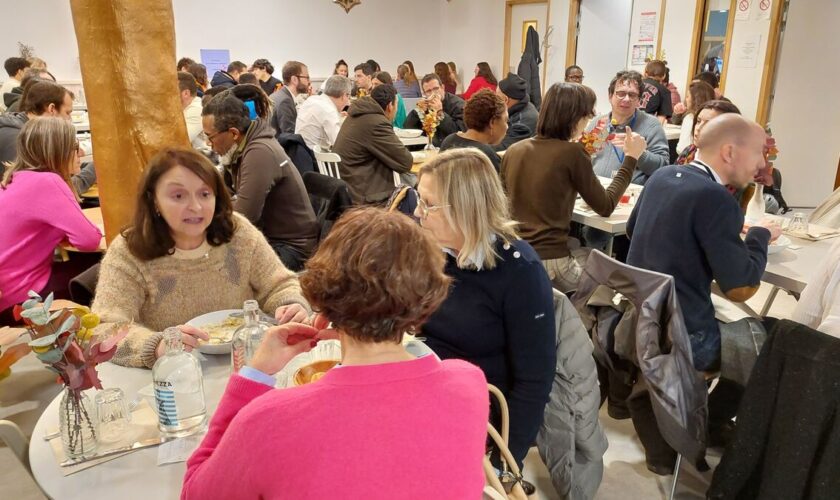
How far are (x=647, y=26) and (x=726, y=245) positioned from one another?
6.33 metres

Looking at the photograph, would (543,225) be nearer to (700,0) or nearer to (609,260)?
(609,260)

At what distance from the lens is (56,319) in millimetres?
1109

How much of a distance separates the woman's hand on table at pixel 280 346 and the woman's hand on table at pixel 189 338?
1.64 ft

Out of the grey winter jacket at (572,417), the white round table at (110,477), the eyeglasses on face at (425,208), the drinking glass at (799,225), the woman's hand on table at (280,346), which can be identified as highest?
the eyeglasses on face at (425,208)

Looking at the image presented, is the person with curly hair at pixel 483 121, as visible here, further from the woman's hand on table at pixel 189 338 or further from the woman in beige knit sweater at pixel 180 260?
the woman's hand on table at pixel 189 338

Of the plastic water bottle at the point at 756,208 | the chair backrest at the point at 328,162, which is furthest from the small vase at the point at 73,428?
the chair backrest at the point at 328,162

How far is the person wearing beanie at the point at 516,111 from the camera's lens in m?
4.43

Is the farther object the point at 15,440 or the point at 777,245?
the point at 777,245

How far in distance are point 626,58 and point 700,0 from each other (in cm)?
126

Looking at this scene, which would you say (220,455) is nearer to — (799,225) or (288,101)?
(799,225)

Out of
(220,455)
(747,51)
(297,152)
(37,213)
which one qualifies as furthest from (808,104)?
(220,455)

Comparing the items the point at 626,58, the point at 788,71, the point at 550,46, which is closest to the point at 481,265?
the point at 788,71

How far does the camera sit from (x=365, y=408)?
811mm

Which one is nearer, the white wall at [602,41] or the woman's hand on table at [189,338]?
the woman's hand on table at [189,338]
